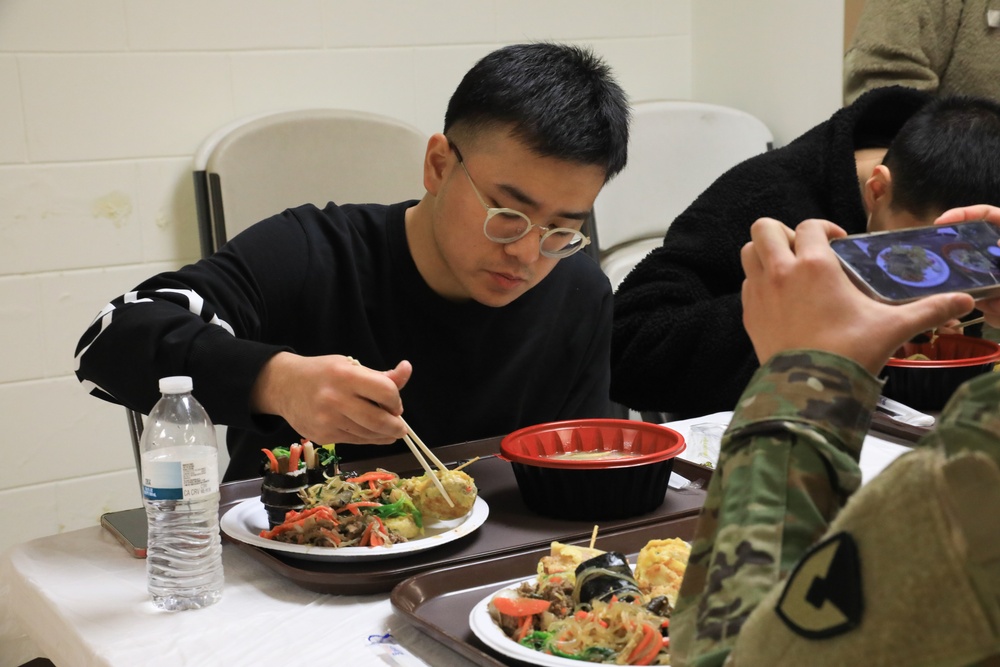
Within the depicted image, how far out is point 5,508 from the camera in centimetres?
275

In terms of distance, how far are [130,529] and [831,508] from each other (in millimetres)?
966

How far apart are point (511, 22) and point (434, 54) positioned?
0.29 m

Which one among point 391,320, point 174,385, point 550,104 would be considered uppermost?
point 550,104

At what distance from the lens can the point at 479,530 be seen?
1.34 m

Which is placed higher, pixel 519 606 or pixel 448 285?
pixel 448 285

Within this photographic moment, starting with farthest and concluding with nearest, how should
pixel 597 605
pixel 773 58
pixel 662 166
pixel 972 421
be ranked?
pixel 773 58
pixel 662 166
pixel 597 605
pixel 972 421

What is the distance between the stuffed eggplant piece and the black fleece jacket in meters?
1.21

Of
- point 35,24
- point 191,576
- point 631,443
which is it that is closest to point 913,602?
point 191,576

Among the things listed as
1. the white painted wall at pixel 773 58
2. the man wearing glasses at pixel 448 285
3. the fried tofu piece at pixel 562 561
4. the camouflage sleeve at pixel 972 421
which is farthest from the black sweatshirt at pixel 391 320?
the white painted wall at pixel 773 58

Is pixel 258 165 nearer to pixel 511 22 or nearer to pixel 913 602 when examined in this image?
pixel 511 22

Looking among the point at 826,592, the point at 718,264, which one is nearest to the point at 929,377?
the point at 718,264

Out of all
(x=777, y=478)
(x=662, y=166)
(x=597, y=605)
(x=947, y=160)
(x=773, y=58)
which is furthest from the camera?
(x=773, y=58)

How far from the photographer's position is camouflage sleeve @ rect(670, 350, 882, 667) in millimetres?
670

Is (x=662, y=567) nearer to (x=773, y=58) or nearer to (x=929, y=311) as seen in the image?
(x=929, y=311)
